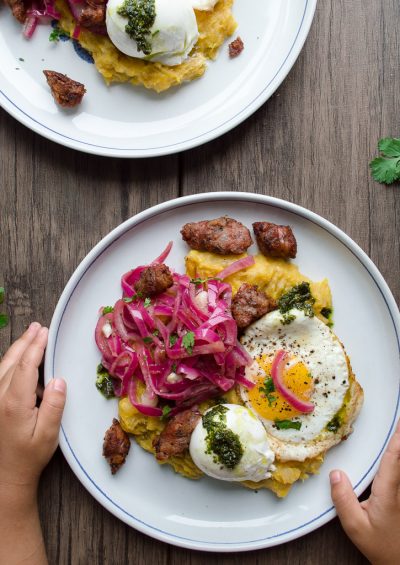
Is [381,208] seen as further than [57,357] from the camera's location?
Yes

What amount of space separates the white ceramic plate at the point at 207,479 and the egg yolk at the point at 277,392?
0.41 metres

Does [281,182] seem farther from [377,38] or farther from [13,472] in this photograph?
[13,472]

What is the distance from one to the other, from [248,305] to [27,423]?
1580 mm

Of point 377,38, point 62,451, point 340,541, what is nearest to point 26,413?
point 62,451

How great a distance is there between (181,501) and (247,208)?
1960 mm

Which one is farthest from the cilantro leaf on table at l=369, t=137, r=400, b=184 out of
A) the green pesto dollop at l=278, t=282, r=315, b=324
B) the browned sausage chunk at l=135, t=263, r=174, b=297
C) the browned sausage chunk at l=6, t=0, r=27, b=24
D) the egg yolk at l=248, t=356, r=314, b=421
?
the browned sausage chunk at l=6, t=0, r=27, b=24

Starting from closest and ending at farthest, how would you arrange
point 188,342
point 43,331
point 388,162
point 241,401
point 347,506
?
point 188,342 → point 347,506 → point 241,401 → point 43,331 → point 388,162

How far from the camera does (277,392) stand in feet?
13.0

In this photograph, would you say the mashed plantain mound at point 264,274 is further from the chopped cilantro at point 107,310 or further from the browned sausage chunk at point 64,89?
the browned sausage chunk at point 64,89

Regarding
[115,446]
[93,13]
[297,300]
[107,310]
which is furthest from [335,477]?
[93,13]

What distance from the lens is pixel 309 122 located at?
4.36 meters

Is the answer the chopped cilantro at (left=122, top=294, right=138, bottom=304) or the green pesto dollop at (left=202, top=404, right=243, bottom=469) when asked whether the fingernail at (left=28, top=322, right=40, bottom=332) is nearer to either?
the chopped cilantro at (left=122, top=294, right=138, bottom=304)

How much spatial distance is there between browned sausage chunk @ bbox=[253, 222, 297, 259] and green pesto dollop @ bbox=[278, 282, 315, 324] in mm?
218

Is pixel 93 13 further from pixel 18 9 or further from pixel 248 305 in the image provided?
pixel 248 305
